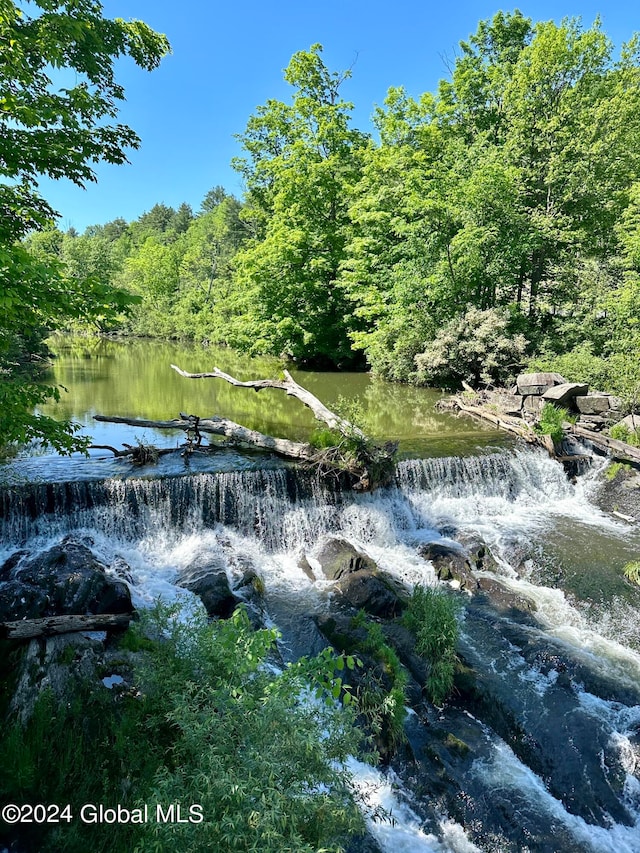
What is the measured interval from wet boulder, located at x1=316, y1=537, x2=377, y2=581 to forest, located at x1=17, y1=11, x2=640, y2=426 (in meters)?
10.5

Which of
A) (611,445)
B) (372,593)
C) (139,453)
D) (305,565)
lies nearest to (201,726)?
(372,593)

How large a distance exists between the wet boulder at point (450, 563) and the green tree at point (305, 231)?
17.0 metres

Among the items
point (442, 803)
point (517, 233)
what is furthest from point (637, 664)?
point (517, 233)

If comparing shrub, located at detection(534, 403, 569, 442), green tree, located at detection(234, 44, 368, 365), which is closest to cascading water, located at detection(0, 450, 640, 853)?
shrub, located at detection(534, 403, 569, 442)

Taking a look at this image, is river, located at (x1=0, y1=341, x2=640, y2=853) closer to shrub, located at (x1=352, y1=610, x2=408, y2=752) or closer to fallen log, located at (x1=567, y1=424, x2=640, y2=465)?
shrub, located at (x1=352, y1=610, x2=408, y2=752)

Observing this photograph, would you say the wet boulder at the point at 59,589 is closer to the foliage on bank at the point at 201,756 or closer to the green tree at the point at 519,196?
the foliage on bank at the point at 201,756

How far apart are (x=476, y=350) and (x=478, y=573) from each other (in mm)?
11257

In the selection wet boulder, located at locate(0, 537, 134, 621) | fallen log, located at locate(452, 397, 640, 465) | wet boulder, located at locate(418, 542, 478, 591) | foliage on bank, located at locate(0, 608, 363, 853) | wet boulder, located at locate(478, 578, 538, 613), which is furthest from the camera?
fallen log, located at locate(452, 397, 640, 465)

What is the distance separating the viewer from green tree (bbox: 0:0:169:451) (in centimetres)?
455

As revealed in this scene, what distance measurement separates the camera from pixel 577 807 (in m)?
4.89

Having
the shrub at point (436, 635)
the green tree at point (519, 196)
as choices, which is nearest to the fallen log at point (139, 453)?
the shrub at point (436, 635)

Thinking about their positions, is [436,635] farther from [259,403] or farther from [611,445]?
[259,403]

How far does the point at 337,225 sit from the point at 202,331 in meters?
25.2

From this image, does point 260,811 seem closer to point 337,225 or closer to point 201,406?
point 201,406
